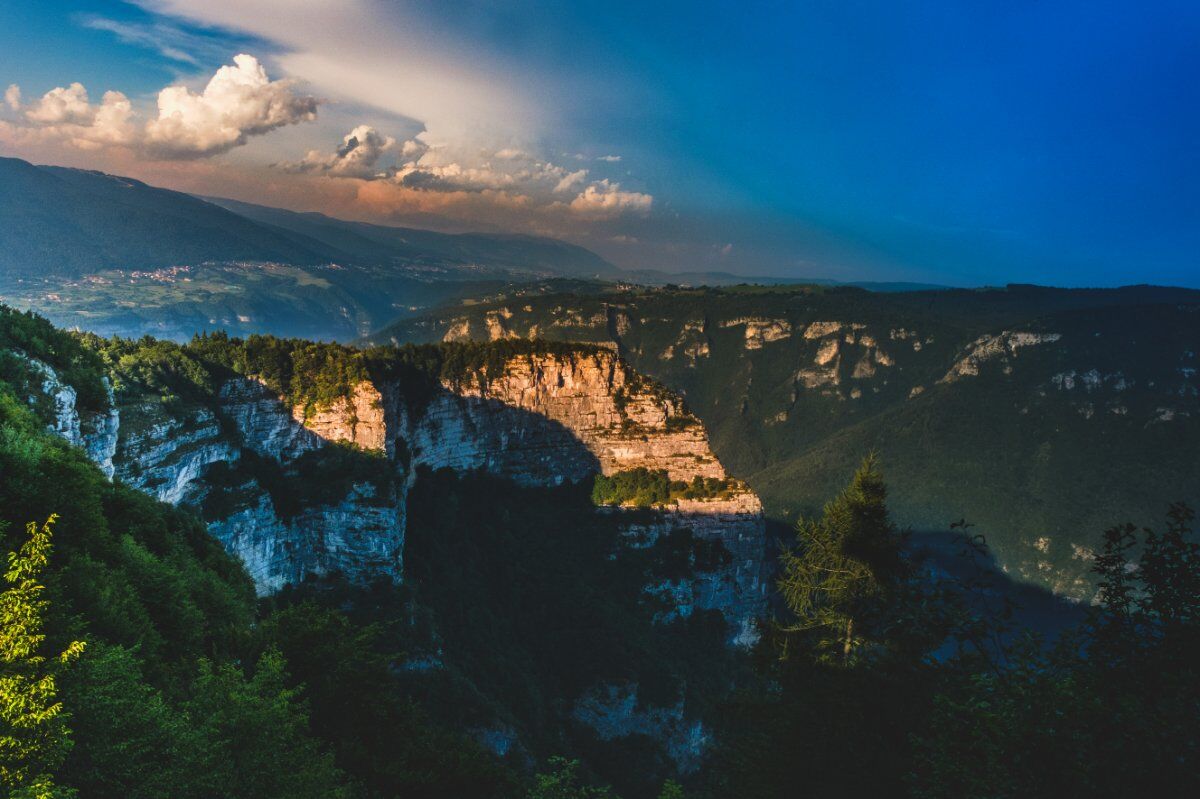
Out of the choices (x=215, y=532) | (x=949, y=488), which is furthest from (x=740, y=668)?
(x=949, y=488)

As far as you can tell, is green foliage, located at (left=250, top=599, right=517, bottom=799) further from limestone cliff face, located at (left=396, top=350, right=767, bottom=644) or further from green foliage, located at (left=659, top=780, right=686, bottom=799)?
limestone cliff face, located at (left=396, top=350, right=767, bottom=644)

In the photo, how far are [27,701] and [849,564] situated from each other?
23387 millimetres

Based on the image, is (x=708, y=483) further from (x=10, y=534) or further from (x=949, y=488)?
(x=949, y=488)

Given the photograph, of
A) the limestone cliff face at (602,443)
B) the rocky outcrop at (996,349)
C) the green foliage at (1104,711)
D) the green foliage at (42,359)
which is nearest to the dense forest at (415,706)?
the green foliage at (1104,711)

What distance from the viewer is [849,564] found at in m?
24.2

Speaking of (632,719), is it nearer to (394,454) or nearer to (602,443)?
(602,443)

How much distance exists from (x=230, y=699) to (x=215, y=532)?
4631 cm

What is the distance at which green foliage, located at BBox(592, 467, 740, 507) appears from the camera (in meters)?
89.1

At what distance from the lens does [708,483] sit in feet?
295

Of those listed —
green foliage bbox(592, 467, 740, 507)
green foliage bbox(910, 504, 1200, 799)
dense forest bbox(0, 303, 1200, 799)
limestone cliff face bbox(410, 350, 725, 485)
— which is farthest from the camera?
limestone cliff face bbox(410, 350, 725, 485)

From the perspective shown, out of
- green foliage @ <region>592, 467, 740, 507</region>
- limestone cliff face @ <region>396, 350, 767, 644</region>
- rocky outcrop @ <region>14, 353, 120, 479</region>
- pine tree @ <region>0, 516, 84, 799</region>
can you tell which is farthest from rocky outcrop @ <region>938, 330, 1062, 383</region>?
pine tree @ <region>0, 516, 84, 799</region>

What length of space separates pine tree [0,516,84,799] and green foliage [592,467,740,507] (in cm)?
8062

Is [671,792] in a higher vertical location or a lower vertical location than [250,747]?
lower

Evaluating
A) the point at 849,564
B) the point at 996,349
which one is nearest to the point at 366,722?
the point at 849,564
